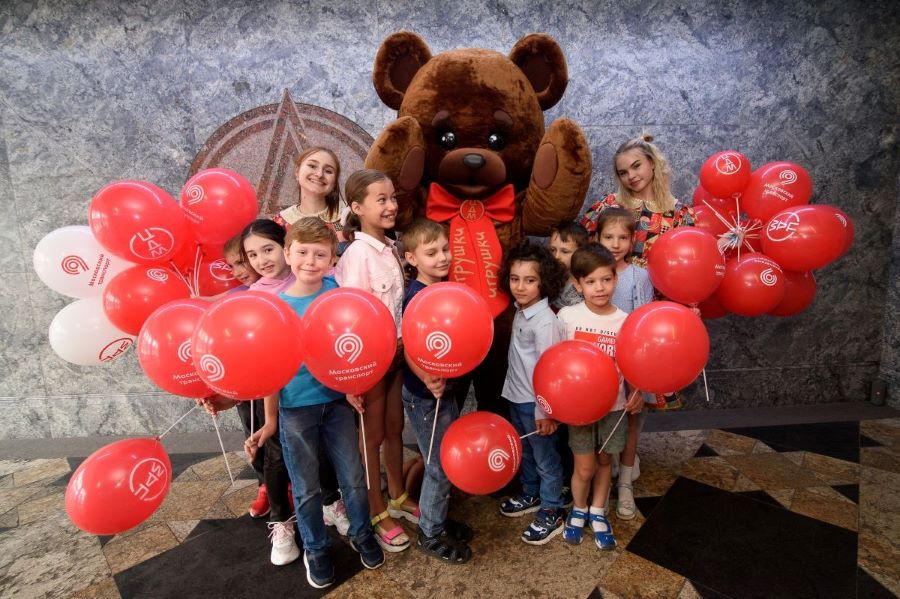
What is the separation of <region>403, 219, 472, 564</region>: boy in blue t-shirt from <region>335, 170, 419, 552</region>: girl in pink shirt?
0.09m

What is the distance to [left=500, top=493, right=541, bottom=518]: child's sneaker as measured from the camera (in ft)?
7.44

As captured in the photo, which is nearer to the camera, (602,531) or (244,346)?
(244,346)

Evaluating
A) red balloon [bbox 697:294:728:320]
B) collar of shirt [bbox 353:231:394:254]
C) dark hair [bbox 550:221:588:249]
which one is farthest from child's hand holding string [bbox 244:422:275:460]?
red balloon [bbox 697:294:728:320]

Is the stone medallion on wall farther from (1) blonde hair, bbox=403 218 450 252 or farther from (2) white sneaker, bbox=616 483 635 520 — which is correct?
(2) white sneaker, bbox=616 483 635 520

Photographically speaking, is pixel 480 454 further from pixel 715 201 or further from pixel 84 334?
pixel 715 201

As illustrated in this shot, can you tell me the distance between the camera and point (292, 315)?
145cm

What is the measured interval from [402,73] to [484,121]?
560mm

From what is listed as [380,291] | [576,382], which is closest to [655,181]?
[576,382]

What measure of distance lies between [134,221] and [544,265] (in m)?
1.66

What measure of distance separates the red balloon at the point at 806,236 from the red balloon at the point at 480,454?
1626mm

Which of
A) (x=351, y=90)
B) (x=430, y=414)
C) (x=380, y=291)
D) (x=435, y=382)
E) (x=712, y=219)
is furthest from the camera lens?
(x=351, y=90)

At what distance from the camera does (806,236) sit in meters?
2.12

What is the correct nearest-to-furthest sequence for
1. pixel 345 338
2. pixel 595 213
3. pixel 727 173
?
pixel 345 338
pixel 727 173
pixel 595 213

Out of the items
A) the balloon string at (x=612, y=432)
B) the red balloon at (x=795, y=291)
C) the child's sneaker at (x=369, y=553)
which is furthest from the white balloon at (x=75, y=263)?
the red balloon at (x=795, y=291)
